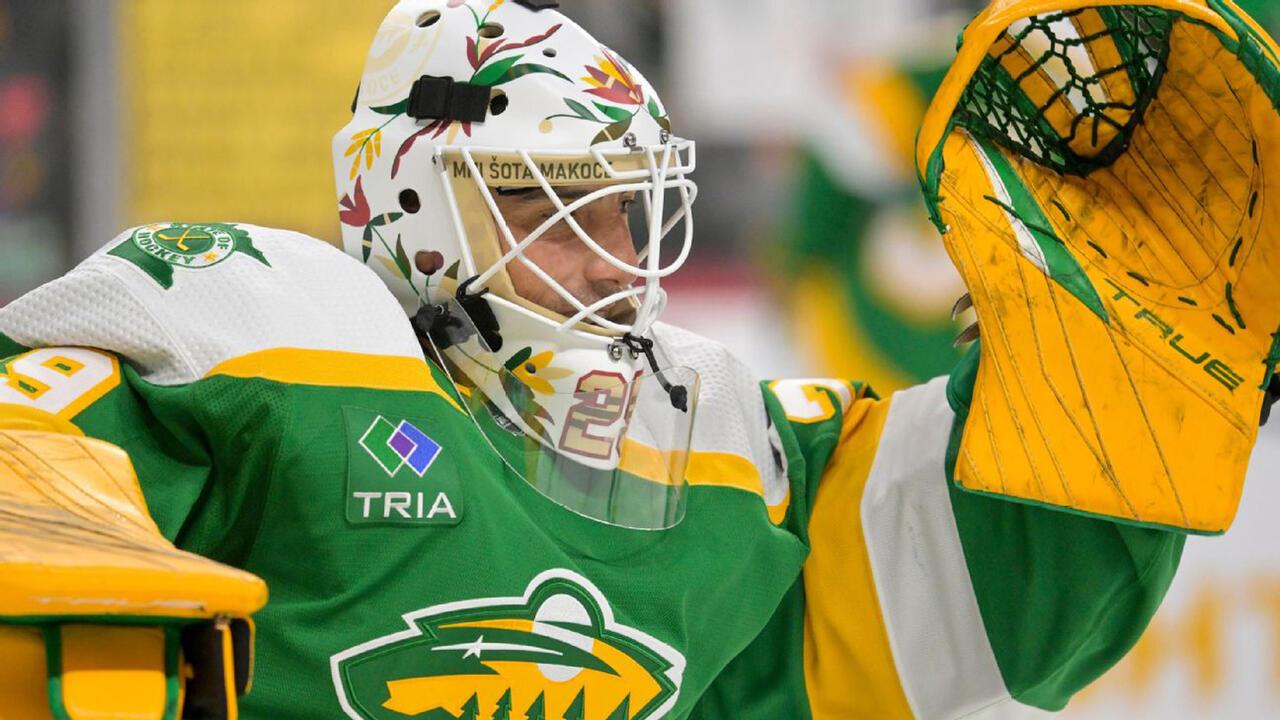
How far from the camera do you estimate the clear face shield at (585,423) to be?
1751 millimetres

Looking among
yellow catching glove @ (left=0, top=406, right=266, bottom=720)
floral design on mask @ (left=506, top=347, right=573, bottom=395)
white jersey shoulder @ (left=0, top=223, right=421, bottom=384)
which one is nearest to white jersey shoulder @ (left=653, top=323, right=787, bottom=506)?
floral design on mask @ (left=506, top=347, right=573, bottom=395)

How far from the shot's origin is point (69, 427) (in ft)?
4.86

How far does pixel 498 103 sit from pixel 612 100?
113 mm

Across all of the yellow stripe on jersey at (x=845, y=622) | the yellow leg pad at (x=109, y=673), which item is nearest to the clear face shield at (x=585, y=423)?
the yellow stripe on jersey at (x=845, y=622)

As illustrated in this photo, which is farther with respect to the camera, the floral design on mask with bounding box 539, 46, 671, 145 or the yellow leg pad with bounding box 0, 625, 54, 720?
the floral design on mask with bounding box 539, 46, 671, 145

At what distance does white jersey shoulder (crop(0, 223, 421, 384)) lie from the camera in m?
1.57

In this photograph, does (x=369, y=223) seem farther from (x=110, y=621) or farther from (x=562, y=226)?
(x=110, y=621)

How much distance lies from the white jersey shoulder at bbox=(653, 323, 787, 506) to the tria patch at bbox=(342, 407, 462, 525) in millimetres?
332

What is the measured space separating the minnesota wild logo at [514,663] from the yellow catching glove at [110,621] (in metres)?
0.27

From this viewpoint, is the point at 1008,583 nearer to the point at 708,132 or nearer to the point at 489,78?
the point at 489,78

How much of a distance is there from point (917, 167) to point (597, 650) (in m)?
0.53

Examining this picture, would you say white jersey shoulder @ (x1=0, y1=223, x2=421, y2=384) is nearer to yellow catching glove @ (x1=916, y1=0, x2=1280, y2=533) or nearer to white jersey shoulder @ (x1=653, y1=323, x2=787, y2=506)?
white jersey shoulder @ (x1=653, y1=323, x2=787, y2=506)

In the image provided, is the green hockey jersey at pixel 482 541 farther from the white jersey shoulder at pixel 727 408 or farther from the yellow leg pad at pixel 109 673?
the yellow leg pad at pixel 109 673

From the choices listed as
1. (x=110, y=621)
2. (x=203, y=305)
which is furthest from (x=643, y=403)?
(x=110, y=621)
